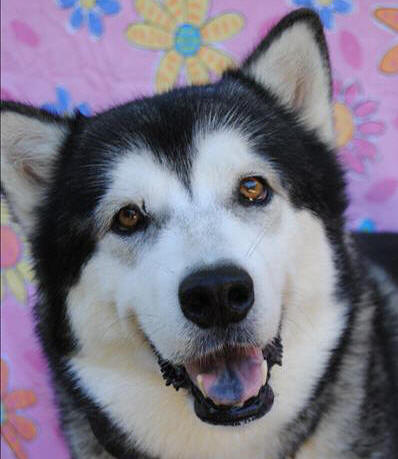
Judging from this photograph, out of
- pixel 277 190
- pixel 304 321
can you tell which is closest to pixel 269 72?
pixel 277 190

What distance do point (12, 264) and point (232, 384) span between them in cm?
182

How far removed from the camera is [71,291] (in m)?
2.10

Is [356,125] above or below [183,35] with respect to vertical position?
below

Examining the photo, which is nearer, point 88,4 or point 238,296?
point 238,296

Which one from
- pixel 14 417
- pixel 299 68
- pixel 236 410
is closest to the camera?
pixel 236 410

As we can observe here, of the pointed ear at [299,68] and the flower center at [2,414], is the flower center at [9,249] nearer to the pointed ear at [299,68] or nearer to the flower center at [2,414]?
→ the flower center at [2,414]

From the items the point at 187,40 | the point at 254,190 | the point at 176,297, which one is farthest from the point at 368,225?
the point at 176,297

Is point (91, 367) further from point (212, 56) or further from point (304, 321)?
point (212, 56)

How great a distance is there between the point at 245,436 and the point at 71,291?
0.71 meters

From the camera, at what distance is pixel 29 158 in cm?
225

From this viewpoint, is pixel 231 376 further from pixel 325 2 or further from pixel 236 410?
pixel 325 2

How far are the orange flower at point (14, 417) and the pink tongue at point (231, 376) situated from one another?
1559mm

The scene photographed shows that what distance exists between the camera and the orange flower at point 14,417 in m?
3.09

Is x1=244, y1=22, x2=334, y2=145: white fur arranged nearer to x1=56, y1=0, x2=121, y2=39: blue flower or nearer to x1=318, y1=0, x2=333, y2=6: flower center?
x1=318, y1=0, x2=333, y2=6: flower center
